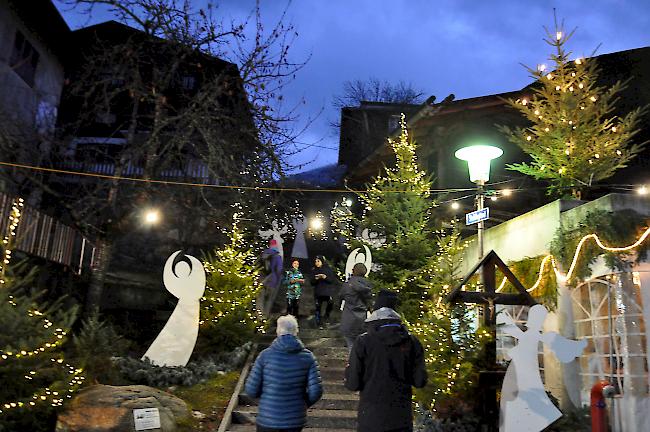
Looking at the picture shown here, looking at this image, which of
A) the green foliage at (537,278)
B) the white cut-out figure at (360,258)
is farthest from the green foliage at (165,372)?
the green foliage at (537,278)

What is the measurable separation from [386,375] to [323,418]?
4.58 meters

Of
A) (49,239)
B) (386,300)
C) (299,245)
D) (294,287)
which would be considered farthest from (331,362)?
(299,245)

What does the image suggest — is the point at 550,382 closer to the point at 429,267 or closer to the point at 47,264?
the point at 429,267

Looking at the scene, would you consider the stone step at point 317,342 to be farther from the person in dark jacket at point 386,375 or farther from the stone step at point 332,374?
the person in dark jacket at point 386,375

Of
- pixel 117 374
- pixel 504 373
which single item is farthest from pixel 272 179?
pixel 504 373

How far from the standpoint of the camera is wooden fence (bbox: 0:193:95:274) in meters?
11.3

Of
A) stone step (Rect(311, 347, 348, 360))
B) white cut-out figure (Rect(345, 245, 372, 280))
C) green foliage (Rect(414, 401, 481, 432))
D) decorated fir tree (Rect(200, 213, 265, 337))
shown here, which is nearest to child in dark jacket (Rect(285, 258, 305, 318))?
decorated fir tree (Rect(200, 213, 265, 337))

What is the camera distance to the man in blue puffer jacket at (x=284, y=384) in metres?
4.77

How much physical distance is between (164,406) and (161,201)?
10516 mm

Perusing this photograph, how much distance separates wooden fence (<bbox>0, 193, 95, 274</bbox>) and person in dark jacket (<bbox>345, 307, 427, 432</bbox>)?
27.6 ft

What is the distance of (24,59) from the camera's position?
17.2m

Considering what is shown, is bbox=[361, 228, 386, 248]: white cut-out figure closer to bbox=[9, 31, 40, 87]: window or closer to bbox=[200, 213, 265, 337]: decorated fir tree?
bbox=[200, 213, 265, 337]: decorated fir tree

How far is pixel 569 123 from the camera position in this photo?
9891mm

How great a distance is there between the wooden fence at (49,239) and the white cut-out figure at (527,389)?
9.19m
